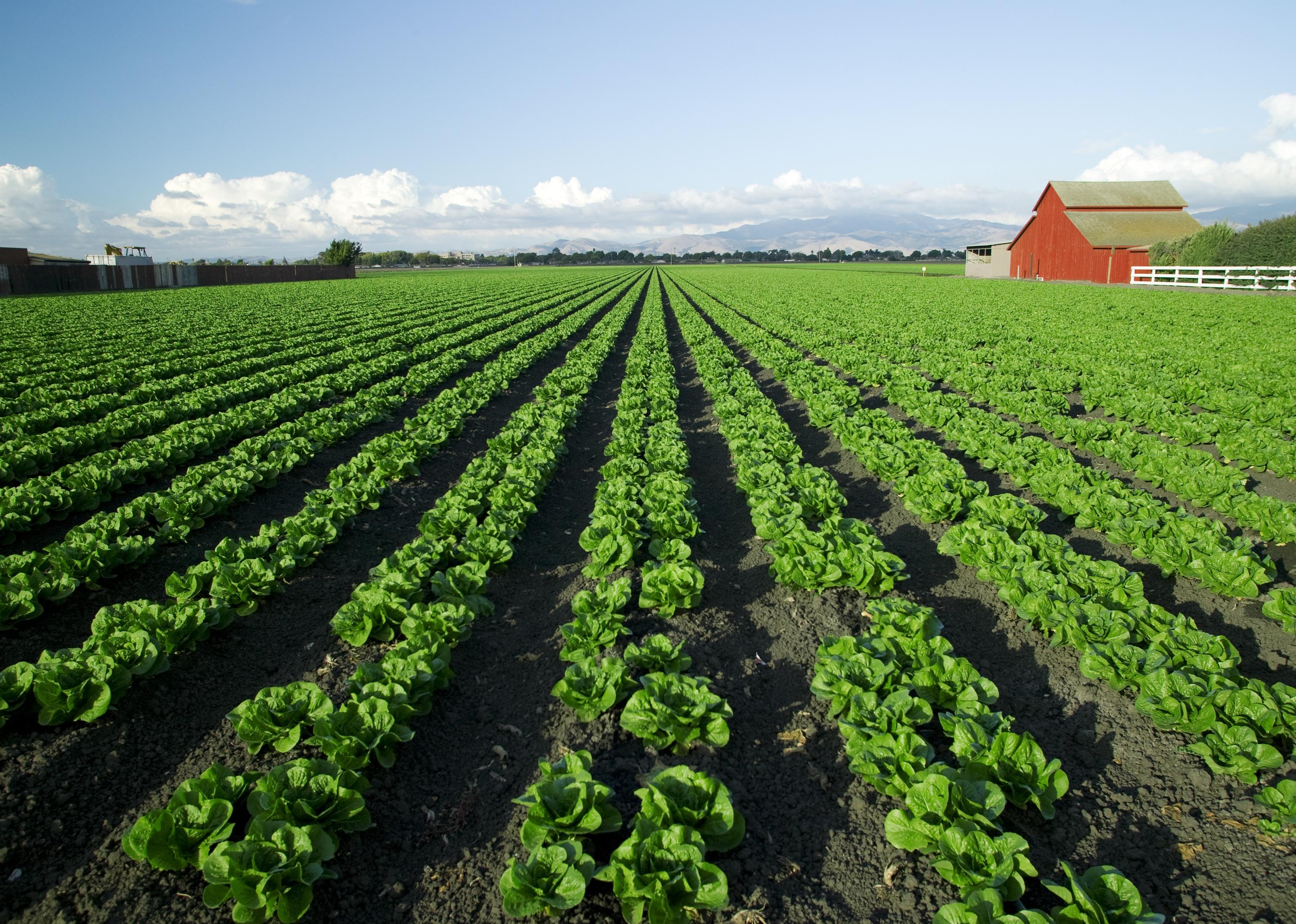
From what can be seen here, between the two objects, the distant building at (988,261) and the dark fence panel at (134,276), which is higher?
the distant building at (988,261)

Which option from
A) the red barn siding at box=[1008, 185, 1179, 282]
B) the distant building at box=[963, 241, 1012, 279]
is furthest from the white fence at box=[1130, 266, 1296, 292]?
the distant building at box=[963, 241, 1012, 279]

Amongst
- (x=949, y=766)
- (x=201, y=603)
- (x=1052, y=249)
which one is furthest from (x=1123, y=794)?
(x=1052, y=249)

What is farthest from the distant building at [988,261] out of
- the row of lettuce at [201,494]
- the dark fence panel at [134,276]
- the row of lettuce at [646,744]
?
the dark fence panel at [134,276]

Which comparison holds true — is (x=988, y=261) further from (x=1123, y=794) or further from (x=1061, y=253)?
(x=1123, y=794)

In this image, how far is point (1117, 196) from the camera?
6244cm

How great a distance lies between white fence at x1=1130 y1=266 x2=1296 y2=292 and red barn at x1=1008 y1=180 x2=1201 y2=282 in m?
6.37

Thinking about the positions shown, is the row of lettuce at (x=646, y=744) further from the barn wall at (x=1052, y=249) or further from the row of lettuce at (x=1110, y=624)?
the barn wall at (x=1052, y=249)

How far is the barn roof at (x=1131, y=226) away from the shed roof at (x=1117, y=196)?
87 centimetres

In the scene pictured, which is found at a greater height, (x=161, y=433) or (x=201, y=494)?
(x=161, y=433)

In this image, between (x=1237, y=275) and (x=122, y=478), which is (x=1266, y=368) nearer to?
A: (x=122, y=478)

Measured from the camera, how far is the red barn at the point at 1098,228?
5453 cm

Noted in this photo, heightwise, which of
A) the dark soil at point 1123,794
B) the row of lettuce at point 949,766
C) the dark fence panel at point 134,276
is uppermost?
the dark fence panel at point 134,276

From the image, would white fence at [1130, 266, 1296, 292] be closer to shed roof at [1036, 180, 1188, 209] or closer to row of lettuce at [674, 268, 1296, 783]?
shed roof at [1036, 180, 1188, 209]

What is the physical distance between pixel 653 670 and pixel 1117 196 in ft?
250
